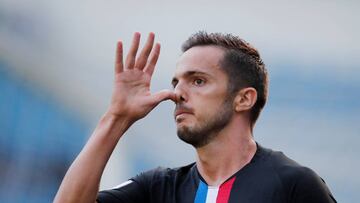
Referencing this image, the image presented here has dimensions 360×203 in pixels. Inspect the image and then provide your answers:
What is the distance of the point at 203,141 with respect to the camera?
2.61m

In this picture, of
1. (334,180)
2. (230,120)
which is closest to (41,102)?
(230,120)

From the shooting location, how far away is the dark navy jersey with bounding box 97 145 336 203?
2.37 metres

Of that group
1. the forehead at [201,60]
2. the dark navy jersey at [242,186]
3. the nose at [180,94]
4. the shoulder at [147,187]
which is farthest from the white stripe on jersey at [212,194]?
the forehead at [201,60]

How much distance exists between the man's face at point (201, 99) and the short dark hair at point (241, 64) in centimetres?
6

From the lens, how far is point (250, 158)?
8.64 feet

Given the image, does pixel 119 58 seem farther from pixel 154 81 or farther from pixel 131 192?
pixel 154 81

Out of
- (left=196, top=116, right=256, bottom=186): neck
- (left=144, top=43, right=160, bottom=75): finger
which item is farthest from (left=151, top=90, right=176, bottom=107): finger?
(left=196, top=116, right=256, bottom=186): neck

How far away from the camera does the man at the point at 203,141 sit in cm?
243

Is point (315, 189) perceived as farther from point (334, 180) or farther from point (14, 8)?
point (14, 8)

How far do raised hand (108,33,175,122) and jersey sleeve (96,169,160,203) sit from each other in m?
0.33

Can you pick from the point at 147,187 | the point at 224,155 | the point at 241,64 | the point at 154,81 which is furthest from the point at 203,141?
the point at 154,81

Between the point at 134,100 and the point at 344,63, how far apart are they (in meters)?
1.90

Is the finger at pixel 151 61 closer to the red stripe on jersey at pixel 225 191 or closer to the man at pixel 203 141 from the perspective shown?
the man at pixel 203 141

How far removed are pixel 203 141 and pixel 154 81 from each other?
1449 millimetres
